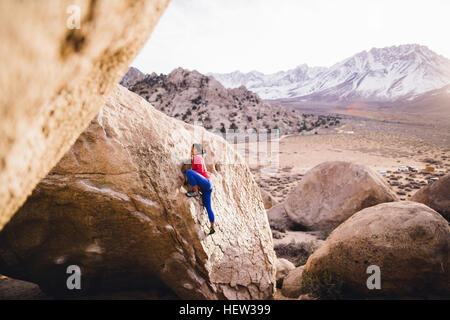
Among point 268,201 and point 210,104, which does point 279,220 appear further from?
point 210,104

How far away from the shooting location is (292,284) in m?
4.22

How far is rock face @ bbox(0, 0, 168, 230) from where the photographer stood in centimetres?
74

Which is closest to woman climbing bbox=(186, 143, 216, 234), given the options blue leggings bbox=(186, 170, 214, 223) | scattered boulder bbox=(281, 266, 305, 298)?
blue leggings bbox=(186, 170, 214, 223)

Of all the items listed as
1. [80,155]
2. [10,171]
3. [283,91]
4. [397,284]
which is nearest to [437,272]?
[397,284]

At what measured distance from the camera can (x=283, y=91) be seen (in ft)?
475

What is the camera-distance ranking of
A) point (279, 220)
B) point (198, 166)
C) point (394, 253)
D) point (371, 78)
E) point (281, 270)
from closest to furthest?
point (394, 253) → point (198, 166) → point (281, 270) → point (279, 220) → point (371, 78)

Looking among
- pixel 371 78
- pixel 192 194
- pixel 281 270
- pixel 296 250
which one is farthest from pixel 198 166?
pixel 371 78

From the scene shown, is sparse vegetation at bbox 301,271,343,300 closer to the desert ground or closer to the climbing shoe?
the desert ground

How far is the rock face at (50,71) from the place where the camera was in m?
0.74

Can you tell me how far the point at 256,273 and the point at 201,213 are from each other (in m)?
1.49

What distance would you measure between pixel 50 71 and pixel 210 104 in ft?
115

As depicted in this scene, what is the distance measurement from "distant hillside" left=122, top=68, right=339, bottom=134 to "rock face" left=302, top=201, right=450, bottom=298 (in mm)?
27520

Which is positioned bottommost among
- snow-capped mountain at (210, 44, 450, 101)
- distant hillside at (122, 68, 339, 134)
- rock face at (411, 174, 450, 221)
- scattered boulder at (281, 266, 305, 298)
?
scattered boulder at (281, 266, 305, 298)

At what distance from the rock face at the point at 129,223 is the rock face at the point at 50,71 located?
4.74ft
